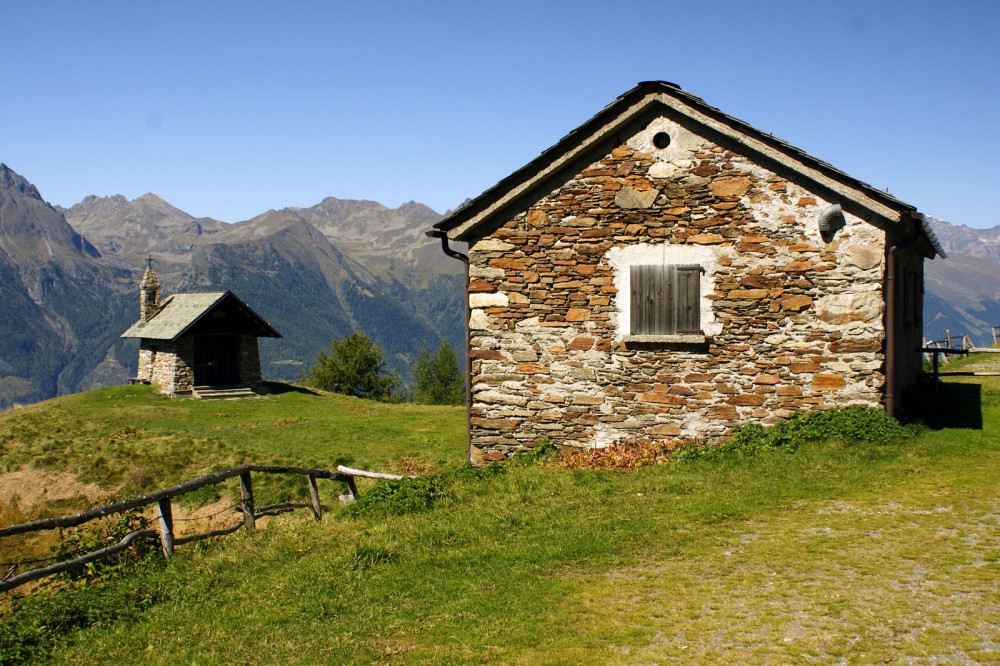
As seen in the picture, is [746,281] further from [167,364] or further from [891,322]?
[167,364]

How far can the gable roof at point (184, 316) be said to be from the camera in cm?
3612

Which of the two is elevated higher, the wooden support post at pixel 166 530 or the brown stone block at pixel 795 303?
the brown stone block at pixel 795 303

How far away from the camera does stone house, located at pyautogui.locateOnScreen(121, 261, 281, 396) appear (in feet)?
117

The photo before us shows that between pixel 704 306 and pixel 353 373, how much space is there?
5167 centimetres

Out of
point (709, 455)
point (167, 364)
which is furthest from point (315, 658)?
point (167, 364)

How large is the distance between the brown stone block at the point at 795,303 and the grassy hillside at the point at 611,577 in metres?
2.29

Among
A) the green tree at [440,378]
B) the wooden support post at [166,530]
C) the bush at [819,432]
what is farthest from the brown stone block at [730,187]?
the green tree at [440,378]

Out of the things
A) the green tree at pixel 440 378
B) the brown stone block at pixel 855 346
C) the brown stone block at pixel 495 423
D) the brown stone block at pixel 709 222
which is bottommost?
the green tree at pixel 440 378

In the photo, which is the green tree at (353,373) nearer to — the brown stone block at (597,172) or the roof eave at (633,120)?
the roof eave at (633,120)

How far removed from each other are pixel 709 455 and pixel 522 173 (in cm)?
571

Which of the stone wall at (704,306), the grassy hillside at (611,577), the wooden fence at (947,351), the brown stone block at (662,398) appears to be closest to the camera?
the grassy hillside at (611,577)

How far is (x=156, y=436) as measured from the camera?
24.3 metres

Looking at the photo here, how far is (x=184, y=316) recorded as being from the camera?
37531 mm

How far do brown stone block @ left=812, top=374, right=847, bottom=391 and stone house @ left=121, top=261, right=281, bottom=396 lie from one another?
97.6 ft
